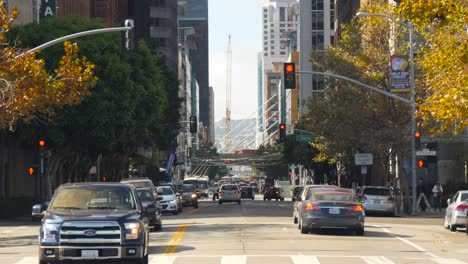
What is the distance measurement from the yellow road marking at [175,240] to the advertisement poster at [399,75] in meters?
16.5

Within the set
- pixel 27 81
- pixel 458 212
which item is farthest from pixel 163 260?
pixel 458 212

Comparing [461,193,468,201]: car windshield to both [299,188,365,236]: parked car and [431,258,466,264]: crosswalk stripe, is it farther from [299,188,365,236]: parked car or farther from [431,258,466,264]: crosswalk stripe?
[431,258,466,264]: crosswalk stripe

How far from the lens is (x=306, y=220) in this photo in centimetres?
2916

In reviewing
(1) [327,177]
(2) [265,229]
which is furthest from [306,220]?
(1) [327,177]

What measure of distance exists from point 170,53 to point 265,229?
10905cm

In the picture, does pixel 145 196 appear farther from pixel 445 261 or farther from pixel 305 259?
pixel 445 261

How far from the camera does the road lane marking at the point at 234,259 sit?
19841mm

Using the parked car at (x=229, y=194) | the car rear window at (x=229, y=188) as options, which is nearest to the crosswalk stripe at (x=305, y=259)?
the parked car at (x=229, y=194)

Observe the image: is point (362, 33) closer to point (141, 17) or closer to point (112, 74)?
point (112, 74)

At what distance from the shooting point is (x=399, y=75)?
46625mm

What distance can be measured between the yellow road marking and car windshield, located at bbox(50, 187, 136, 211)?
13.2 feet

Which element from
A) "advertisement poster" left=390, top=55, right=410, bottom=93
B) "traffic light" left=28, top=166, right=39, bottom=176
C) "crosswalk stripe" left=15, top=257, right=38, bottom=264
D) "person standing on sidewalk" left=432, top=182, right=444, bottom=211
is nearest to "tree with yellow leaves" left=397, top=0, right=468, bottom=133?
"crosswalk stripe" left=15, top=257, right=38, bottom=264

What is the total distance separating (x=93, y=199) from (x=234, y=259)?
143 inches

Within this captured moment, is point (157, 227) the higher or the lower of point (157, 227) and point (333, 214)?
the lower
